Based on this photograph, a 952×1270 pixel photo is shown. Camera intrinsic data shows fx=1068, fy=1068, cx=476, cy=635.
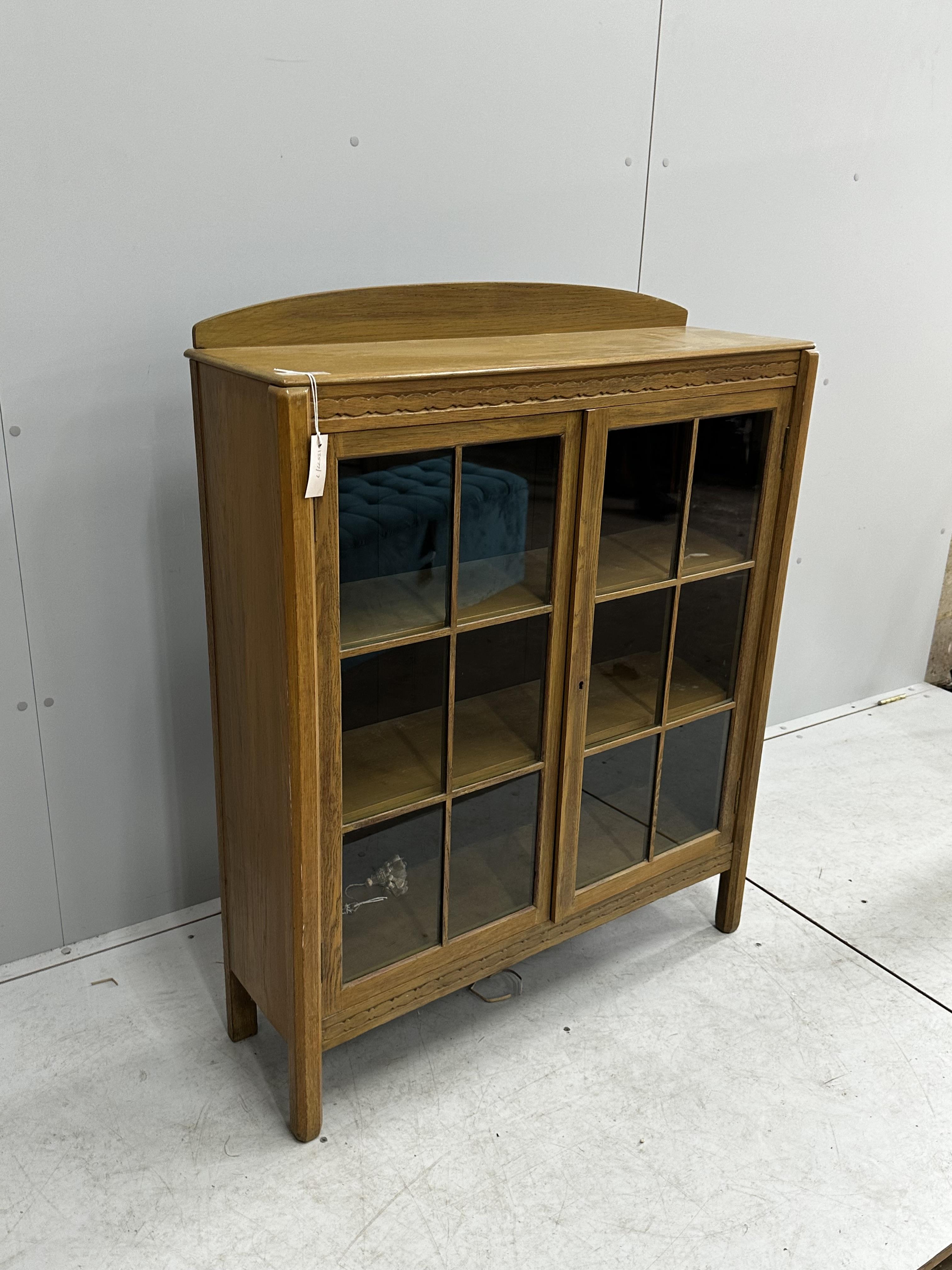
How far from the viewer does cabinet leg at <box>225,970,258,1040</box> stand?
1871 millimetres

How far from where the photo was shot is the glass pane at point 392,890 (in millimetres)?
1652

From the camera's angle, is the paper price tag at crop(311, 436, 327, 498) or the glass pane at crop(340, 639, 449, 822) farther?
the glass pane at crop(340, 639, 449, 822)

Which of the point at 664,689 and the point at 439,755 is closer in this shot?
the point at 439,755

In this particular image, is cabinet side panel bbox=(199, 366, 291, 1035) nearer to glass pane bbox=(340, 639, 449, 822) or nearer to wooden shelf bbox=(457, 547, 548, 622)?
glass pane bbox=(340, 639, 449, 822)

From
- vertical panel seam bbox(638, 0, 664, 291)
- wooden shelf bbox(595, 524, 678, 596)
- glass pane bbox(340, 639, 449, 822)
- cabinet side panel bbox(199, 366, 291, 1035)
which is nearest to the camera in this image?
cabinet side panel bbox(199, 366, 291, 1035)

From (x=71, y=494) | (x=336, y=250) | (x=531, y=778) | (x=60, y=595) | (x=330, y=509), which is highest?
(x=336, y=250)

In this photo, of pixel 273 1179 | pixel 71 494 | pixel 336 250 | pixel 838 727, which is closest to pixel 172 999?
pixel 273 1179

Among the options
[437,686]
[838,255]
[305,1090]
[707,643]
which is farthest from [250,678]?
[838,255]

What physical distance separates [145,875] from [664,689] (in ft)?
3.62

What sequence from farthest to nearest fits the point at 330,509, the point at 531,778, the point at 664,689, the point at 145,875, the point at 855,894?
the point at 855,894, the point at 145,875, the point at 664,689, the point at 531,778, the point at 330,509

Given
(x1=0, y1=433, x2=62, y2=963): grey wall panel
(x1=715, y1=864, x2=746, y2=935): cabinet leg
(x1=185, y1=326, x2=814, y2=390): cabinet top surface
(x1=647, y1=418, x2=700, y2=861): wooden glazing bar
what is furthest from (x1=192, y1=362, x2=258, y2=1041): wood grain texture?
(x1=715, y1=864, x2=746, y2=935): cabinet leg

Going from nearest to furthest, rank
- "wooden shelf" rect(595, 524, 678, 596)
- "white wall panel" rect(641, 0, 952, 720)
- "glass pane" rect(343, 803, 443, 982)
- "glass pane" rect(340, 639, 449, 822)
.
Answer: "glass pane" rect(340, 639, 449, 822) → "glass pane" rect(343, 803, 443, 982) → "wooden shelf" rect(595, 524, 678, 596) → "white wall panel" rect(641, 0, 952, 720)

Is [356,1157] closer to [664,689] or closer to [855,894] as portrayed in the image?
[664,689]

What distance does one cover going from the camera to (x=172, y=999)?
2.00 m
